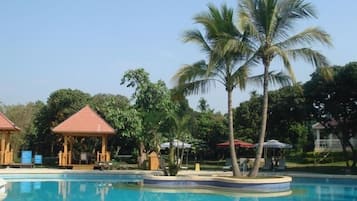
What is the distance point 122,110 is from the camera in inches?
1232

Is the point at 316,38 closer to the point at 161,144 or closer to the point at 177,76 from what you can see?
the point at 177,76

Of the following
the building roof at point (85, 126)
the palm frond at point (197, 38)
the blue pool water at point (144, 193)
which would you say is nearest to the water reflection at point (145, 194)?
the blue pool water at point (144, 193)

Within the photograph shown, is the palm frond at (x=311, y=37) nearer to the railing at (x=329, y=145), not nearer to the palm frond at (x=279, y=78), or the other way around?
the palm frond at (x=279, y=78)

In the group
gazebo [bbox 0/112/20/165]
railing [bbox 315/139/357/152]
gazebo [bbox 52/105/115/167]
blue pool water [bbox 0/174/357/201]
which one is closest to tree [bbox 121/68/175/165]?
gazebo [bbox 52/105/115/167]

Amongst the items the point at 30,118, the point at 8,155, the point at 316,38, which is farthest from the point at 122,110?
the point at 30,118

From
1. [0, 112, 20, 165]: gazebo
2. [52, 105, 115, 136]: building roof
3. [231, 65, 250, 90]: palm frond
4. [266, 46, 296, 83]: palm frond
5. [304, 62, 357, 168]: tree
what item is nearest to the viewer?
[266, 46, 296, 83]: palm frond

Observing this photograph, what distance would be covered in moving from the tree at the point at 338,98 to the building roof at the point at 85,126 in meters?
11.8

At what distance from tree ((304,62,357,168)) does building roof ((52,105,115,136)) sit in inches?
464

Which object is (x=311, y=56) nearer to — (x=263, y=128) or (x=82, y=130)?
(x=263, y=128)

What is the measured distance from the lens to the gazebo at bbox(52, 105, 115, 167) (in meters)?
29.8

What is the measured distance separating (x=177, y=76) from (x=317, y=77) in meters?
10.8

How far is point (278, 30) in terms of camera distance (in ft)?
62.2

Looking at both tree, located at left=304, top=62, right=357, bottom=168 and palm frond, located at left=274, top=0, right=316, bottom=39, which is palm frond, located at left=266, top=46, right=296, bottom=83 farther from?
tree, located at left=304, top=62, right=357, bottom=168

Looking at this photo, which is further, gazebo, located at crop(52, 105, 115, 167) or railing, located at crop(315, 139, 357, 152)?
railing, located at crop(315, 139, 357, 152)
